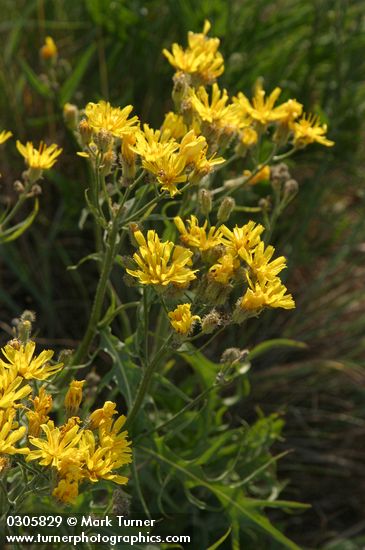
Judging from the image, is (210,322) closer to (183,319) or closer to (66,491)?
(183,319)

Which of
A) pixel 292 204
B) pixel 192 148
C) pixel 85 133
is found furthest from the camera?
pixel 292 204

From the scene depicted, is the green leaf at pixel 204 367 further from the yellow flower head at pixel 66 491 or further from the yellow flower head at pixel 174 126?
the yellow flower head at pixel 66 491

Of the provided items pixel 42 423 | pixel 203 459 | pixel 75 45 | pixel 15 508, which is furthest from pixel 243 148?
pixel 75 45

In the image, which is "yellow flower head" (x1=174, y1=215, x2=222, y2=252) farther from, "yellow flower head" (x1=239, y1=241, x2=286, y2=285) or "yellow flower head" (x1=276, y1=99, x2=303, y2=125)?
"yellow flower head" (x1=276, y1=99, x2=303, y2=125)

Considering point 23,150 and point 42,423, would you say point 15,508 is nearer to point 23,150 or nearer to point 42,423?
point 42,423

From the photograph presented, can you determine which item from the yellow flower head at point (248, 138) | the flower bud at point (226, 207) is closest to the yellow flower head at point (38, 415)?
the flower bud at point (226, 207)

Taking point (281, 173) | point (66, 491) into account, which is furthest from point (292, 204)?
point (66, 491)
